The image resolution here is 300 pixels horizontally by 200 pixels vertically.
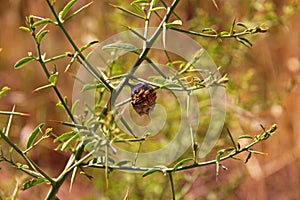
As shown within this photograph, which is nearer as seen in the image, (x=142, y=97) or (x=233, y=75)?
(x=142, y=97)

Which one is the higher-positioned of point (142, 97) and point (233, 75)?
point (233, 75)

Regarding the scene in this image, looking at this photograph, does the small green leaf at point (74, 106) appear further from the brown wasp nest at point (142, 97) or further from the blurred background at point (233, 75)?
the blurred background at point (233, 75)

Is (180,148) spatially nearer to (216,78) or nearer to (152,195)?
(152,195)

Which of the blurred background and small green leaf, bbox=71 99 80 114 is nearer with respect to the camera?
small green leaf, bbox=71 99 80 114

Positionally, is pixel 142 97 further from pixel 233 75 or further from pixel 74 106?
pixel 233 75

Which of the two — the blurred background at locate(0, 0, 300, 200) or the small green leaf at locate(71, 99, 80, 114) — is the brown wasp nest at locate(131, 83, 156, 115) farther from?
the blurred background at locate(0, 0, 300, 200)

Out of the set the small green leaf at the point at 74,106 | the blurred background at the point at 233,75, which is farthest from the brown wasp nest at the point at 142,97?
the blurred background at the point at 233,75

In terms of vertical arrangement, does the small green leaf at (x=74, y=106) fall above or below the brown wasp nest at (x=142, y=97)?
below

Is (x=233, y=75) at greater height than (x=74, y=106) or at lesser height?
greater

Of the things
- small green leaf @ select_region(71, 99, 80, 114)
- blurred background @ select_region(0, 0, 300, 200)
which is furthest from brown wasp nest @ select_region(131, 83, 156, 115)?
blurred background @ select_region(0, 0, 300, 200)

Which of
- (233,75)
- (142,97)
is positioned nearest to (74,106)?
(142,97)
